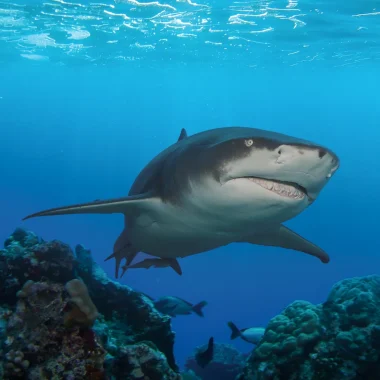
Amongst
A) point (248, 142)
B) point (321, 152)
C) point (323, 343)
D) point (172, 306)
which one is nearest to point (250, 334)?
point (172, 306)

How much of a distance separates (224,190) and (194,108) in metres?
108

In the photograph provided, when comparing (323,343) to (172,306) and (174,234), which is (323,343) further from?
(172,306)

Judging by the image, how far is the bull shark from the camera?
9.71 ft

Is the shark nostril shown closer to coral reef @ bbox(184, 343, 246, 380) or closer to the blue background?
coral reef @ bbox(184, 343, 246, 380)

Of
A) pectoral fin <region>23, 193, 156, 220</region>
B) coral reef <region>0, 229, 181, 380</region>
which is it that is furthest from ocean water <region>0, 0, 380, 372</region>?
coral reef <region>0, 229, 181, 380</region>

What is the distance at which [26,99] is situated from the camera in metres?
93.9

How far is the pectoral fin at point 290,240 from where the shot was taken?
5.57 metres

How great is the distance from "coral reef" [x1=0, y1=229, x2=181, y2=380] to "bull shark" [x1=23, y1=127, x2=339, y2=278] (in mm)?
1039

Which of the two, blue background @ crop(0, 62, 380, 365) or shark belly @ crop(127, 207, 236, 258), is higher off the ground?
blue background @ crop(0, 62, 380, 365)

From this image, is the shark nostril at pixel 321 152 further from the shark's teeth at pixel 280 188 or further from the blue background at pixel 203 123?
the blue background at pixel 203 123

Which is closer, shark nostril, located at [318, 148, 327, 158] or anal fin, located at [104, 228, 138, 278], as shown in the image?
shark nostril, located at [318, 148, 327, 158]

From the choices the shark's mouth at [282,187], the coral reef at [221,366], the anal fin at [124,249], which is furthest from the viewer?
the coral reef at [221,366]

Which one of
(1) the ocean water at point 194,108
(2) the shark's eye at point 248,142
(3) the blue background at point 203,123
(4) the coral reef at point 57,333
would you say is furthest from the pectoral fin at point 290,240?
(3) the blue background at point 203,123

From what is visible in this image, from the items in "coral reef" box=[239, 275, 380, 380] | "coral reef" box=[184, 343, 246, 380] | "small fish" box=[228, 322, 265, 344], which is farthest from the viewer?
"coral reef" box=[184, 343, 246, 380]
